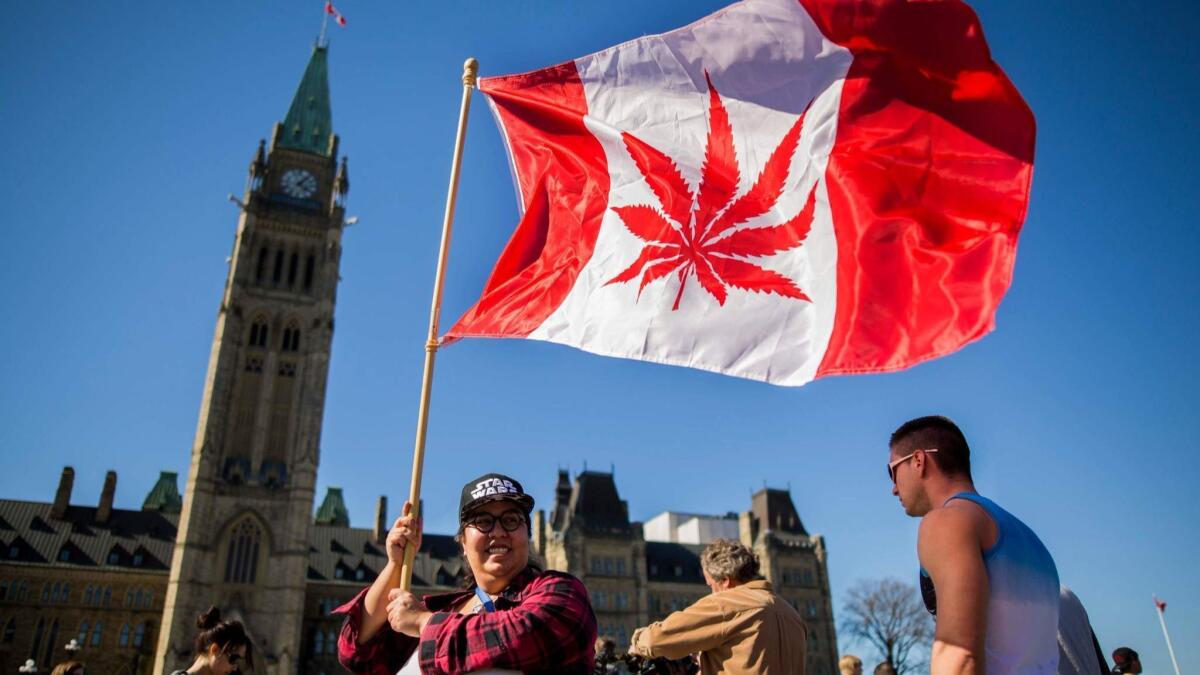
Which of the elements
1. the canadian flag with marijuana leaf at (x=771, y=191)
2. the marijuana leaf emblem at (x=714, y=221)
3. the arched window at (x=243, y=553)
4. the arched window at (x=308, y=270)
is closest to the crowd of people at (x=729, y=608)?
the canadian flag with marijuana leaf at (x=771, y=191)

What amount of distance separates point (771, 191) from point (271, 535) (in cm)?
5164

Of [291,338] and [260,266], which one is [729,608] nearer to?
[291,338]

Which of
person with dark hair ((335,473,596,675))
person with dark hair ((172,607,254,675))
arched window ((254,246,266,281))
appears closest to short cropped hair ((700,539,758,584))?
person with dark hair ((335,473,596,675))

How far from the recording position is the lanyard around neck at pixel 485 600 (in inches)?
123

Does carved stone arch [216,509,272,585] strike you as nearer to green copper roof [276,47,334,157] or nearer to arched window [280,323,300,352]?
arched window [280,323,300,352]

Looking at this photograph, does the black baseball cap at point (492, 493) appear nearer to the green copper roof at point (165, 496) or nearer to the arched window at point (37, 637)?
the arched window at point (37, 637)

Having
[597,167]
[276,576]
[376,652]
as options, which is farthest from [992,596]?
[276,576]

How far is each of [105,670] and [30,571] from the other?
25.8 feet

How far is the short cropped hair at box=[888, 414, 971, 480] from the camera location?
123 inches

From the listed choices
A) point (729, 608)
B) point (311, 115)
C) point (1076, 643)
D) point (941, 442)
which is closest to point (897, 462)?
point (941, 442)

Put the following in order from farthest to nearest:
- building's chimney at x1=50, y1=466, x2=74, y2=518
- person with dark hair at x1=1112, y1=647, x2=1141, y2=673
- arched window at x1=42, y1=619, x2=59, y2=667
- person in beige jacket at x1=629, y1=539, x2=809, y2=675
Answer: building's chimney at x1=50, y1=466, x2=74, y2=518 → arched window at x1=42, y1=619, x2=59, y2=667 → person with dark hair at x1=1112, y1=647, x2=1141, y2=673 → person in beige jacket at x1=629, y1=539, x2=809, y2=675

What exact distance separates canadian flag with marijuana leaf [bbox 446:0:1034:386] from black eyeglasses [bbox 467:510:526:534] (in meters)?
2.38

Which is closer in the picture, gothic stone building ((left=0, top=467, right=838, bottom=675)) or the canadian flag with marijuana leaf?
the canadian flag with marijuana leaf

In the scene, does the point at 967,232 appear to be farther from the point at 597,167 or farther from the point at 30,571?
the point at 30,571
